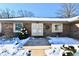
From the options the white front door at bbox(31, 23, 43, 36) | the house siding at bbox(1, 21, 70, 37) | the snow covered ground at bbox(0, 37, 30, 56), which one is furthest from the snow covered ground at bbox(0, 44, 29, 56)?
the white front door at bbox(31, 23, 43, 36)

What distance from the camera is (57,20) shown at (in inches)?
183

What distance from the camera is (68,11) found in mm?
4648

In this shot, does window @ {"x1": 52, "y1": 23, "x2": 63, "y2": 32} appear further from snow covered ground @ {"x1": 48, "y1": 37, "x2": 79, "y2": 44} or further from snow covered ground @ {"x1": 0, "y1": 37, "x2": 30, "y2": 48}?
snow covered ground @ {"x1": 0, "y1": 37, "x2": 30, "y2": 48}

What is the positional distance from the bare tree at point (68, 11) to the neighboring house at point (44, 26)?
71 mm

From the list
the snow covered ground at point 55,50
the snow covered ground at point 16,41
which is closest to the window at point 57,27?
the snow covered ground at point 55,50

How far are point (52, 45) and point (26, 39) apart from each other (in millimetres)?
473

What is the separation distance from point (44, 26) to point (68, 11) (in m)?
0.50

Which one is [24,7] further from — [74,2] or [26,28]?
[74,2]

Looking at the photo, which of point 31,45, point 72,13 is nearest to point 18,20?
point 31,45

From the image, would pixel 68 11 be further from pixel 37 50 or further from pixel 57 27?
pixel 37 50

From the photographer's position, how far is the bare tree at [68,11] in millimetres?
4625

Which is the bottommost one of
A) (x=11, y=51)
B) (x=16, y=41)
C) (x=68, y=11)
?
(x=11, y=51)

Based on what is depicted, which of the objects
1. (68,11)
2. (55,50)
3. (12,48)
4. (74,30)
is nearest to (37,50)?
A: (55,50)

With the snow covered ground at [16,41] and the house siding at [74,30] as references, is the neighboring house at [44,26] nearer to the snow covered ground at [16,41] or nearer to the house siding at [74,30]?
the house siding at [74,30]
